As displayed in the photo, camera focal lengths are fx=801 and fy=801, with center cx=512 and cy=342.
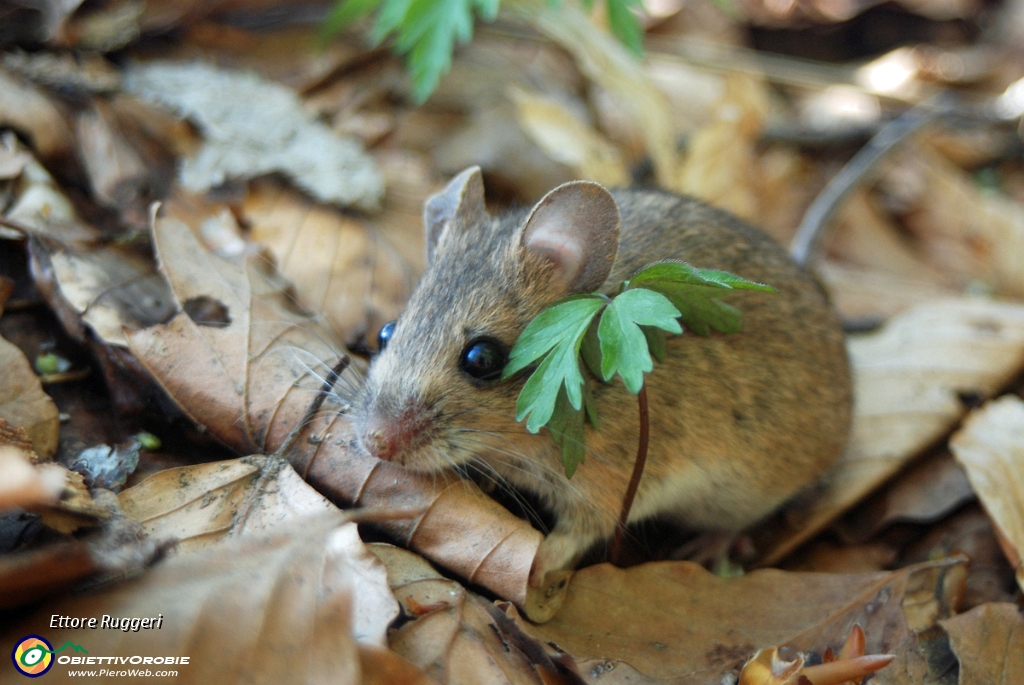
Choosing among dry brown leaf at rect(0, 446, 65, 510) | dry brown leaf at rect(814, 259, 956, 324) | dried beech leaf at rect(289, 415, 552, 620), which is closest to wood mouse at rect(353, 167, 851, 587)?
dried beech leaf at rect(289, 415, 552, 620)

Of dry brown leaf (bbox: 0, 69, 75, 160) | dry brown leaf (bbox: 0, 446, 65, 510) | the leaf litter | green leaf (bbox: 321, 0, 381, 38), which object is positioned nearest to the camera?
dry brown leaf (bbox: 0, 446, 65, 510)

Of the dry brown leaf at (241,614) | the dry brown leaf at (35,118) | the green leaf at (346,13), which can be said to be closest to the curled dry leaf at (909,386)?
the dry brown leaf at (241,614)

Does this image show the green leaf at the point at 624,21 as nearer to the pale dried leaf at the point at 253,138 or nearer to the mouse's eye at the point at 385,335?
the pale dried leaf at the point at 253,138

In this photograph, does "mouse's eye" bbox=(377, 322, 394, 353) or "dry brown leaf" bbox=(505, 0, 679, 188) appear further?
"dry brown leaf" bbox=(505, 0, 679, 188)

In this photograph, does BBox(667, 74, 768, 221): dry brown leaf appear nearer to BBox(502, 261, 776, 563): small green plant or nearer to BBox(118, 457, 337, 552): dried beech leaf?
BBox(502, 261, 776, 563): small green plant

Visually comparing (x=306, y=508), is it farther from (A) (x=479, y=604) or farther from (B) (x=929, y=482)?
(B) (x=929, y=482)

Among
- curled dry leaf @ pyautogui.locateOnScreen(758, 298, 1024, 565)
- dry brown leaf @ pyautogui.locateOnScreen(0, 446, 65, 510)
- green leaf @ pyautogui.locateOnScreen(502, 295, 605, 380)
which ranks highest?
dry brown leaf @ pyautogui.locateOnScreen(0, 446, 65, 510)

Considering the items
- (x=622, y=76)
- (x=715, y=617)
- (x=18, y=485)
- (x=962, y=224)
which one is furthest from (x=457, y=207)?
(x=962, y=224)
